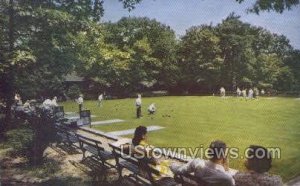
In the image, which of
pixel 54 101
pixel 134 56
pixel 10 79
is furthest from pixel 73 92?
pixel 134 56

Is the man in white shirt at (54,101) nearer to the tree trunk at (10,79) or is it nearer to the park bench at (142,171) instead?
the tree trunk at (10,79)

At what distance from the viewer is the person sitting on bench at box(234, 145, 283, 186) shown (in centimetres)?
433

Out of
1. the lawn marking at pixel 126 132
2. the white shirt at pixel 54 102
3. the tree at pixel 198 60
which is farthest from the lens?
the lawn marking at pixel 126 132

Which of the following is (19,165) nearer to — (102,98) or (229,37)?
(102,98)

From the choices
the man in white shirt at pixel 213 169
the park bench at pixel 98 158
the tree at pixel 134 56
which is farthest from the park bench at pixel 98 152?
the man in white shirt at pixel 213 169

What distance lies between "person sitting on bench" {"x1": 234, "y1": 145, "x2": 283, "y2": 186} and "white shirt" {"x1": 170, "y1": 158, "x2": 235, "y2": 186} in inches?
6.1

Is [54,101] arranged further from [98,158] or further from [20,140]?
[98,158]

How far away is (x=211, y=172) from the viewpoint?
182 inches

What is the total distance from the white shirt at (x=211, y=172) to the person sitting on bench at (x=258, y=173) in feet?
0.51

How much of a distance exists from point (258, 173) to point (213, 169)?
1.85 ft

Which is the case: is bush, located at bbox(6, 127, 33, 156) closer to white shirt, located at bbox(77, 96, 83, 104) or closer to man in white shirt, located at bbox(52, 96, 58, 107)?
man in white shirt, located at bbox(52, 96, 58, 107)

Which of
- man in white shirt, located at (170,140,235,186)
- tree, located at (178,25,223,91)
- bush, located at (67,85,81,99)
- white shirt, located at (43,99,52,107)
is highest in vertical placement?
tree, located at (178,25,223,91)

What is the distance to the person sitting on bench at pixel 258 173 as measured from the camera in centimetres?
433

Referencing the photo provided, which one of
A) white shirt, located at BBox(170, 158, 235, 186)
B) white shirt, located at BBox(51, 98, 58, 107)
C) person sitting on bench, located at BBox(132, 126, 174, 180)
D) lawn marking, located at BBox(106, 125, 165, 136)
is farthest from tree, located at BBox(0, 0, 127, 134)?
white shirt, located at BBox(170, 158, 235, 186)
